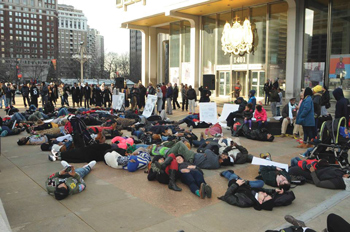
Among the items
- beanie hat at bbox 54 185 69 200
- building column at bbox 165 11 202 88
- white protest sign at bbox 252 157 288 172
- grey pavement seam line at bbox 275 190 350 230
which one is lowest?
grey pavement seam line at bbox 275 190 350 230

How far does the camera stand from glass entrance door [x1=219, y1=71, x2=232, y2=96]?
2811 centimetres

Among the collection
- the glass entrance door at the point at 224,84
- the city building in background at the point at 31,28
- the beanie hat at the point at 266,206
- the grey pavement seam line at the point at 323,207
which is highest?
the city building in background at the point at 31,28

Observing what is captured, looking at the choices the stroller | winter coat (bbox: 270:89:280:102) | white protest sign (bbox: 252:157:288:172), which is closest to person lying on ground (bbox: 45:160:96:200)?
white protest sign (bbox: 252:157:288:172)

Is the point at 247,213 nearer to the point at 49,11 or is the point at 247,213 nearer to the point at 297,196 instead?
the point at 297,196

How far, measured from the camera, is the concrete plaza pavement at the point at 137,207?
4520mm

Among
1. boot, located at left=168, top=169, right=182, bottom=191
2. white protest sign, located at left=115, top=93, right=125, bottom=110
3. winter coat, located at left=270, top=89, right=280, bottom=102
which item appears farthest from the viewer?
white protest sign, located at left=115, top=93, right=125, bottom=110

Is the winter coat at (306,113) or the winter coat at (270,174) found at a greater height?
the winter coat at (306,113)

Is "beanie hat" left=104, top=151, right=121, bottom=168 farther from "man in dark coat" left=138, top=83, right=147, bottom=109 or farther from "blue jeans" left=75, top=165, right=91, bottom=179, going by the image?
"man in dark coat" left=138, top=83, right=147, bottom=109

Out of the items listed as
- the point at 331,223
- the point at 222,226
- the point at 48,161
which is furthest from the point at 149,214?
the point at 48,161

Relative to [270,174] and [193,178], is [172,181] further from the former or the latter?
[270,174]

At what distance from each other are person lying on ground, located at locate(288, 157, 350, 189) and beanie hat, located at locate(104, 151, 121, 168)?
406cm

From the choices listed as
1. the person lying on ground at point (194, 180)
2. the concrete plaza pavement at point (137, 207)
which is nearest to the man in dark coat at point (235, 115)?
the concrete plaza pavement at point (137, 207)

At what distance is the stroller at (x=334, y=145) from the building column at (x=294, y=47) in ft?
50.7

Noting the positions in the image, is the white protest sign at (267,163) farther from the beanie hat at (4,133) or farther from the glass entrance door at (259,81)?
the glass entrance door at (259,81)
